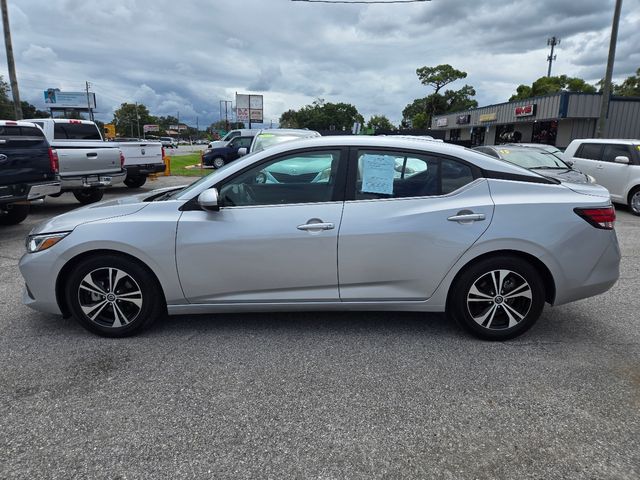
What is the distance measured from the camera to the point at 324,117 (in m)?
110

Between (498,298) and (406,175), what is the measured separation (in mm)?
1196

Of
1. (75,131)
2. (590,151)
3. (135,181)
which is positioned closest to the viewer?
(590,151)

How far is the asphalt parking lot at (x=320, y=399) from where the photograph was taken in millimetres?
2254

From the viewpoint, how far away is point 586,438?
243cm

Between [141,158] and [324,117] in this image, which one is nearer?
[141,158]

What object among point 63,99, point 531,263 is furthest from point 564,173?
point 63,99

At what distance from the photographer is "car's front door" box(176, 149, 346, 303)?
3379mm

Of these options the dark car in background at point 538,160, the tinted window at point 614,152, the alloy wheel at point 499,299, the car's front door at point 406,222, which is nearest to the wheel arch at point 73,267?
the car's front door at point 406,222

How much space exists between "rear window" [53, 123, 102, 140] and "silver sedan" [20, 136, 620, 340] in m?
9.33

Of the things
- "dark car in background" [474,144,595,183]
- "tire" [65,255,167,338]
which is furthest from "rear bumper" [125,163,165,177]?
"tire" [65,255,167,338]

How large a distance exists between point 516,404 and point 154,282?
2699 millimetres

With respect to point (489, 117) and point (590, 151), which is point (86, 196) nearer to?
point (590, 151)

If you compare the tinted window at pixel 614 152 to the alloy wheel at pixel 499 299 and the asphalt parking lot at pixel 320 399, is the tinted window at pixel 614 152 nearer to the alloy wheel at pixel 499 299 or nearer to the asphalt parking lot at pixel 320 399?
the asphalt parking lot at pixel 320 399

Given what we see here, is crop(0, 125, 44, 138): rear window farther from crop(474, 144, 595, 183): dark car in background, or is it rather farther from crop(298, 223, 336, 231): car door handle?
crop(474, 144, 595, 183): dark car in background
